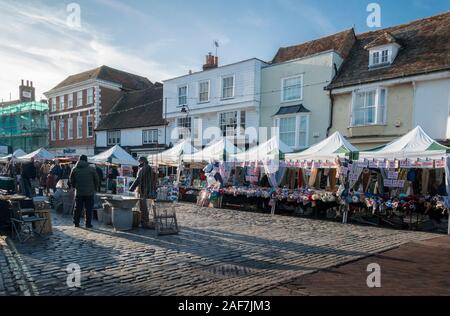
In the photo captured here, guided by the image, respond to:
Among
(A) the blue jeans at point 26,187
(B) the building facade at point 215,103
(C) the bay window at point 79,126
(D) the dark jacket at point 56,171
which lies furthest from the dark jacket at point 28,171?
(C) the bay window at point 79,126

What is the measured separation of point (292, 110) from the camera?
781 inches

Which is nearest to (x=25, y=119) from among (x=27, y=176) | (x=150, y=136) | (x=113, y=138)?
(x=113, y=138)

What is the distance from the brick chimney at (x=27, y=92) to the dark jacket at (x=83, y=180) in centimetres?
4803

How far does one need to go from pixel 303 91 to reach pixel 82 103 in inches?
981

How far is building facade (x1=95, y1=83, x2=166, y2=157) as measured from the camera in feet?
91.7

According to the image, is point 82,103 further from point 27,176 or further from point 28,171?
point 27,176

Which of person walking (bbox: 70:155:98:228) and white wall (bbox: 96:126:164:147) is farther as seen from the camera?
white wall (bbox: 96:126:164:147)

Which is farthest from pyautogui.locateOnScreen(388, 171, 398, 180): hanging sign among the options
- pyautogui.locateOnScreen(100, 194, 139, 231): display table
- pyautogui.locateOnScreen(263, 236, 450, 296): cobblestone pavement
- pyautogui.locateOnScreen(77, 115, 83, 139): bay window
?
pyautogui.locateOnScreen(77, 115, 83, 139): bay window

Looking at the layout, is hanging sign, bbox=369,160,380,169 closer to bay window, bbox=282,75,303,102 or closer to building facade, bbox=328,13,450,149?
building facade, bbox=328,13,450,149

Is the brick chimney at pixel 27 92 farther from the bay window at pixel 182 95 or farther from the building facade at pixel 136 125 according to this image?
the bay window at pixel 182 95

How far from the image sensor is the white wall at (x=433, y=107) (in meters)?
14.7
